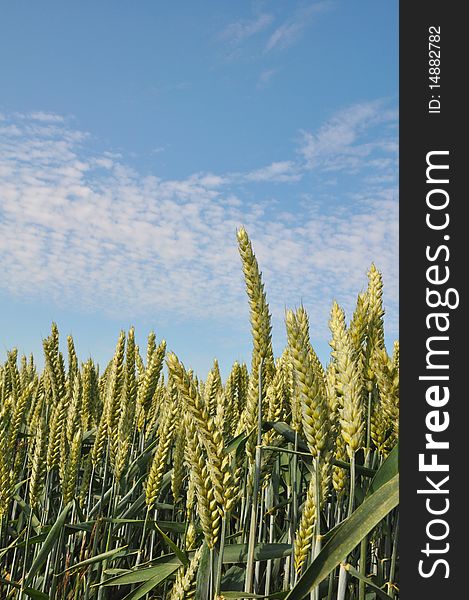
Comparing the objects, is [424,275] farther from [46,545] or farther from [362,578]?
[46,545]

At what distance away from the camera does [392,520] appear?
1.95 meters

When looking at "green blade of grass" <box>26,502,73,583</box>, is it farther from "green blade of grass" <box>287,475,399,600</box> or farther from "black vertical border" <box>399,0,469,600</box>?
"black vertical border" <box>399,0,469,600</box>

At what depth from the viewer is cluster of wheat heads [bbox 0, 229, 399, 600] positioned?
1.25 meters

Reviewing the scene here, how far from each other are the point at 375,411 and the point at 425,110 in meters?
0.86

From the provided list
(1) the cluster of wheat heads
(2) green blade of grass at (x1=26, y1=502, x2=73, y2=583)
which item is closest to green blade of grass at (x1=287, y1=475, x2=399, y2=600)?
(1) the cluster of wheat heads

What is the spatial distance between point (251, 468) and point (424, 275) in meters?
0.73

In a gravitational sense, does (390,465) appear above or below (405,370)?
below

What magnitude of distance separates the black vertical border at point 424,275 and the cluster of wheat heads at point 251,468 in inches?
4.2

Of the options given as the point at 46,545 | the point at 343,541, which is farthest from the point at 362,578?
the point at 46,545

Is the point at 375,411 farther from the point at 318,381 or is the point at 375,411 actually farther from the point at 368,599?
the point at 368,599

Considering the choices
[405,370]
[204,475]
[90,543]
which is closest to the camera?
[204,475]

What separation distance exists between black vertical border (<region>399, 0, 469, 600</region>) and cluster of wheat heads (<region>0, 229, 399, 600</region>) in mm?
106

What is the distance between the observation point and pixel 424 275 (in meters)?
1.46

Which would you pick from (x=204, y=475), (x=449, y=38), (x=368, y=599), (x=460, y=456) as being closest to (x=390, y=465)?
(x=460, y=456)
